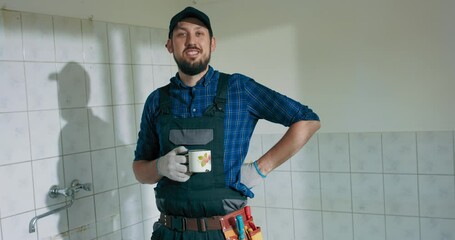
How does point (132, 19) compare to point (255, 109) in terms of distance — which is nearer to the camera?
point (255, 109)

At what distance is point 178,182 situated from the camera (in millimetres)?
1448

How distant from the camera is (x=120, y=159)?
243 cm

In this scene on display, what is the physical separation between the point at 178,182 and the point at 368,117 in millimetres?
1344

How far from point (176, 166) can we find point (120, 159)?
3.73 feet

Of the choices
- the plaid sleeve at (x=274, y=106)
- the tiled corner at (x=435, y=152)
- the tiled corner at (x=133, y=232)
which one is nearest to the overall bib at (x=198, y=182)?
the plaid sleeve at (x=274, y=106)

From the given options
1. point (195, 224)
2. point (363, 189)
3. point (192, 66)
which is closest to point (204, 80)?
point (192, 66)

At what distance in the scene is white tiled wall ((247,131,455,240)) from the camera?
2244 millimetres

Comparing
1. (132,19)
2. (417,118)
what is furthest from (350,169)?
(132,19)

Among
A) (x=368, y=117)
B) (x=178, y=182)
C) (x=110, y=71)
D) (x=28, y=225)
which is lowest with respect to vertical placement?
(x=28, y=225)

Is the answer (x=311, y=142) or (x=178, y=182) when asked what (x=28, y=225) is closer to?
(x=178, y=182)

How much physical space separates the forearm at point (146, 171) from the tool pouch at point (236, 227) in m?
0.30

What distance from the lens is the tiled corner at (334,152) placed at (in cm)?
246

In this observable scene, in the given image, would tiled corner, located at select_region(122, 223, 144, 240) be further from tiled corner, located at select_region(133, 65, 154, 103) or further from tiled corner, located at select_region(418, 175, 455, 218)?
tiled corner, located at select_region(418, 175, 455, 218)

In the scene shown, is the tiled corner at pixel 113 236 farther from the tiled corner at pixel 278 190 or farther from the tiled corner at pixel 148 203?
the tiled corner at pixel 278 190
